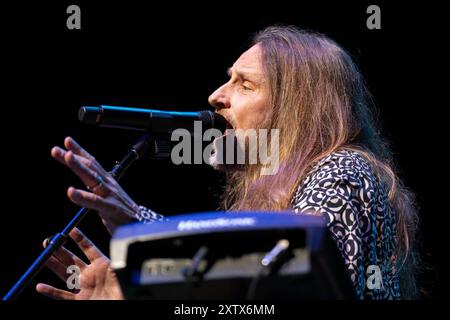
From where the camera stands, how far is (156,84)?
11.3 ft

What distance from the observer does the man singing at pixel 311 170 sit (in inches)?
64.9

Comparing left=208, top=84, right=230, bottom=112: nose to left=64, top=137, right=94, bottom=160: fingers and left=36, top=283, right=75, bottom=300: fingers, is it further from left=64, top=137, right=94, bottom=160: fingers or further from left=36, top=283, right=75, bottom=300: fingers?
left=64, top=137, right=94, bottom=160: fingers

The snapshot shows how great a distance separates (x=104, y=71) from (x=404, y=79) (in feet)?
4.99

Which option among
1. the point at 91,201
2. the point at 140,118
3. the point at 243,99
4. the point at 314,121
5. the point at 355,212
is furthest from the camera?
the point at 243,99

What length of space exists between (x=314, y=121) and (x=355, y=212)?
25.3 inches

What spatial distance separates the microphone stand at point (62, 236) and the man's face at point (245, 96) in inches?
19.5

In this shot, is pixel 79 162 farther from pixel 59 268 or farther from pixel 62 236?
pixel 59 268

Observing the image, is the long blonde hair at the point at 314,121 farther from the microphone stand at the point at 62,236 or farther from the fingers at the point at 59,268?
the fingers at the point at 59,268

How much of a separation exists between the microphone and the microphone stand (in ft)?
0.18

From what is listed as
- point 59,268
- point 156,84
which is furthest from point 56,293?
point 156,84

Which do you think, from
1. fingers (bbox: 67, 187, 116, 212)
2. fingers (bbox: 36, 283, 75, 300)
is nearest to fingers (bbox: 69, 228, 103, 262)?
fingers (bbox: 36, 283, 75, 300)

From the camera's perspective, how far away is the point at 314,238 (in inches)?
38.4

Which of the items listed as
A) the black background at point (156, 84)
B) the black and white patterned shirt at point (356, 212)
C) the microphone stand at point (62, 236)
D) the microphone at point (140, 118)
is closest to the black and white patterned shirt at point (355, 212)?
the black and white patterned shirt at point (356, 212)
